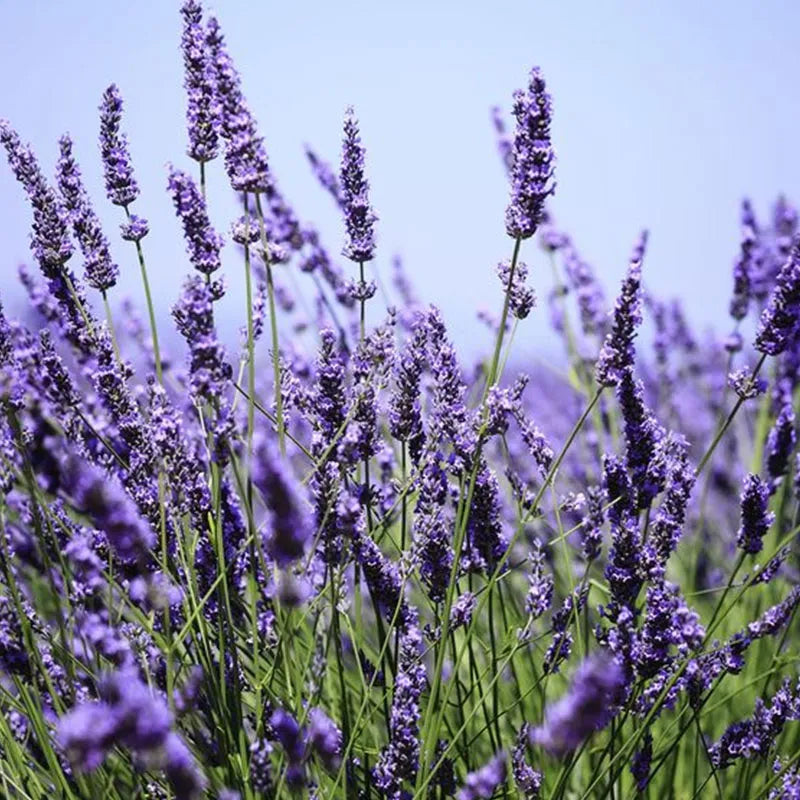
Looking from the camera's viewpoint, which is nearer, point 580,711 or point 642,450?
point 580,711

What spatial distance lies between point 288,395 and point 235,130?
461 millimetres

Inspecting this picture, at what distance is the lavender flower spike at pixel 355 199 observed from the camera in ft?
5.55

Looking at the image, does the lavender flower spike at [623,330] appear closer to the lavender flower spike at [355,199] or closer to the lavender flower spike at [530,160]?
the lavender flower spike at [530,160]

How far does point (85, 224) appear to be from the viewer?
68.5 inches

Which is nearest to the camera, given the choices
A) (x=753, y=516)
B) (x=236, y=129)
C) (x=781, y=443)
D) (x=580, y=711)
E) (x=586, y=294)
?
(x=580, y=711)

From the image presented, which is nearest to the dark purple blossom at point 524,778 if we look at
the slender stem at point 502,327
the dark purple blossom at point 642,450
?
the dark purple blossom at point 642,450

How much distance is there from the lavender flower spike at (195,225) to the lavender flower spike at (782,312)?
870mm

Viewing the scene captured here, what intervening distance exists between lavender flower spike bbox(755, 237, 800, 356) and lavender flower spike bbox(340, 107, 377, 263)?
65 centimetres

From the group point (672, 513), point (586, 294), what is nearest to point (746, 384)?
point (672, 513)

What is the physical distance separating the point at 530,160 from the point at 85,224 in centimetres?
73

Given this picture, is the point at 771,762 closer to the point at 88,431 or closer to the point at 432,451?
the point at 432,451

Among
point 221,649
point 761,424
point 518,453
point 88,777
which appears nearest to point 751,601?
point 761,424

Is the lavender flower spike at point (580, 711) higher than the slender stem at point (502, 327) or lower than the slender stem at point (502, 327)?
lower

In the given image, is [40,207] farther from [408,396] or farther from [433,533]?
[433,533]
